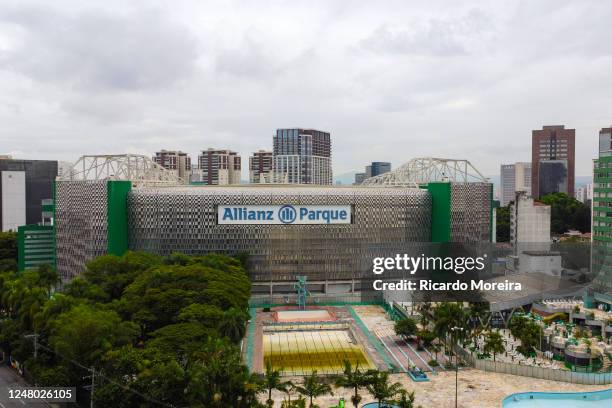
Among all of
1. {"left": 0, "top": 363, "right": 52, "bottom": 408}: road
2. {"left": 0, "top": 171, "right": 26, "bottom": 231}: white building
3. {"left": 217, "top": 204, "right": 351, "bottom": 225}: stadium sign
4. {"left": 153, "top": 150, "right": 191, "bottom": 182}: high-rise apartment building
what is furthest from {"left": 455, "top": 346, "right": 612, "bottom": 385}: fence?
{"left": 153, "top": 150, "right": 191, "bottom": 182}: high-rise apartment building

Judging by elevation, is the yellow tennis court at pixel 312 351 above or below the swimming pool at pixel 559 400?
above

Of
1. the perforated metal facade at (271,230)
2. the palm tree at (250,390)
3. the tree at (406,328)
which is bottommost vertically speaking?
the tree at (406,328)

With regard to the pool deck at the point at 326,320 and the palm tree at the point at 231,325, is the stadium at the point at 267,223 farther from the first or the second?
the palm tree at the point at 231,325

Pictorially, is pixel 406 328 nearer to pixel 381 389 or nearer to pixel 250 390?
pixel 381 389

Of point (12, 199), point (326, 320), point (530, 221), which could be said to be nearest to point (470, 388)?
point (326, 320)

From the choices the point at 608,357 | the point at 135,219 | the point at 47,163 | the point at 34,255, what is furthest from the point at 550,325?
the point at 47,163

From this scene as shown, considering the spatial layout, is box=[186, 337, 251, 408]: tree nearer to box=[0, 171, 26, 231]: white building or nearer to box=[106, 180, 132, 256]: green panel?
box=[106, 180, 132, 256]: green panel

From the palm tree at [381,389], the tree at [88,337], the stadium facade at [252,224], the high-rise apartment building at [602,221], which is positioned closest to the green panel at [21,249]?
the stadium facade at [252,224]
